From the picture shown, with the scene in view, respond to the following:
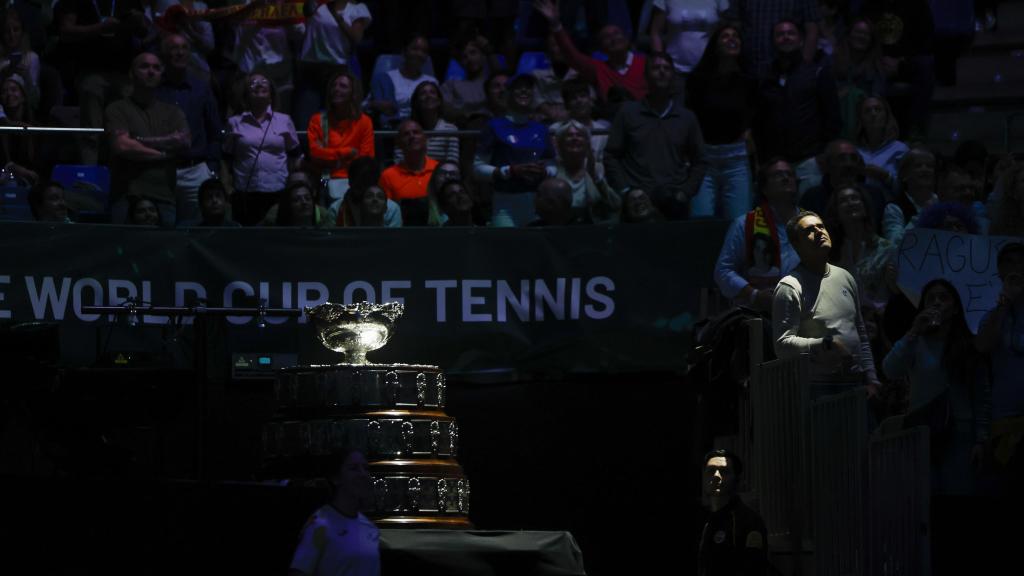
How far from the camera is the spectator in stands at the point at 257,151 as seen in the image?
14.9 metres

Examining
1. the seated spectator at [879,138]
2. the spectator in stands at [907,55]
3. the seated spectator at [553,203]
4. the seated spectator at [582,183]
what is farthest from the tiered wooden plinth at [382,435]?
the spectator in stands at [907,55]

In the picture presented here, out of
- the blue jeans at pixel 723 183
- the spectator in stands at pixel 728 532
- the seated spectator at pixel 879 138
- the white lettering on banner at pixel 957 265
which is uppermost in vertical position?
the seated spectator at pixel 879 138

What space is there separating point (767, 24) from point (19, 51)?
682 centimetres

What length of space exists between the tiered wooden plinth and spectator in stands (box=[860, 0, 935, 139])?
24.2 ft

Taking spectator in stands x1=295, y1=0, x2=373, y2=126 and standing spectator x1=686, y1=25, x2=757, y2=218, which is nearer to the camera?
standing spectator x1=686, y1=25, x2=757, y2=218

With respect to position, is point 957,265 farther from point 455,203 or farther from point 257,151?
point 257,151

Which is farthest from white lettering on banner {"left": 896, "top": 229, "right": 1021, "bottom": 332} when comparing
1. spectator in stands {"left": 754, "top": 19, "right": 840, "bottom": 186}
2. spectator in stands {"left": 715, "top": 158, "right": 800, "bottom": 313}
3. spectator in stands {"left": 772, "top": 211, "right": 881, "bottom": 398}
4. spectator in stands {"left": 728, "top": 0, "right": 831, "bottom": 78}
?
spectator in stands {"left": 728, "top": 0, "right": 831, "bottom": 78}

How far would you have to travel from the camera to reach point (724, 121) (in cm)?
1512

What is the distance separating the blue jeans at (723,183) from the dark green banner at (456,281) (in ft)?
5.54

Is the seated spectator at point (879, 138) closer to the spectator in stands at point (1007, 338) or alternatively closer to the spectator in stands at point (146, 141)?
the spectator in stands at point (1007, 338)

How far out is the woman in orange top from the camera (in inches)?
603

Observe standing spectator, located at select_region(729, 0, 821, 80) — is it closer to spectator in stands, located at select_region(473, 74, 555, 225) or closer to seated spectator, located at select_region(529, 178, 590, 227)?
spectator in stands, located at select_region(473, 74, 555, 225)

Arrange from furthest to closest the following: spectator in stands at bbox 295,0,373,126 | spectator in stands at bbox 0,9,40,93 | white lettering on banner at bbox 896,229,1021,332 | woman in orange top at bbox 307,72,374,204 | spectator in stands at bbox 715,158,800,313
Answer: spectator in stands at bbox 295,0,373,126
spectator in stands at bbox 0,9,40,93
woman in orange top at bbox 307,72,374,204
spectator in stands at bbox 715,158,800,313
white lettering on banner at bbox 896,229,1021,332

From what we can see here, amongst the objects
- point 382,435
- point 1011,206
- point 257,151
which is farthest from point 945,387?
point 257,151
